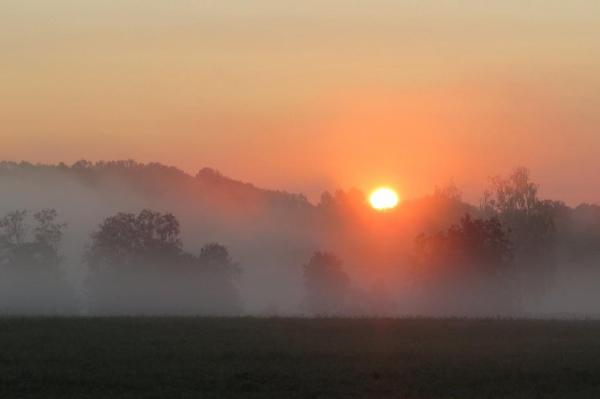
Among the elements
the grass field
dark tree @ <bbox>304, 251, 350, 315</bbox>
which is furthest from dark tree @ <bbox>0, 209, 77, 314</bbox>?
the grass field

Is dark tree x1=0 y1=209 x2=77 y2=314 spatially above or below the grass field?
above

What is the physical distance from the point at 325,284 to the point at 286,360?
60.0 metres

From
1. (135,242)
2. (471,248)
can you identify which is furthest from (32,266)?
(471,248)

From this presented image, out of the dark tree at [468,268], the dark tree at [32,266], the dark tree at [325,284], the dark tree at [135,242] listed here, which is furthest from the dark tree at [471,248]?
the dark tree at [32,266]

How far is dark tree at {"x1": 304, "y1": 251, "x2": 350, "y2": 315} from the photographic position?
8975 centimetres

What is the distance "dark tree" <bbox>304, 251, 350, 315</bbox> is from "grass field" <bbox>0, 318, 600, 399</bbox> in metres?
47.3

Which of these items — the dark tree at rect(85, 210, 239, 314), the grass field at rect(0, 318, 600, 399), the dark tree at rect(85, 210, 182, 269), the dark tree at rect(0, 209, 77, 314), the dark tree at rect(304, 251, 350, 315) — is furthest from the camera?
the dark tree at rect(304, 251, 350, 315)

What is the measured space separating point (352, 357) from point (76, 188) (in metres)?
131

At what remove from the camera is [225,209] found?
537ft

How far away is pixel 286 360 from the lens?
31.6 metres

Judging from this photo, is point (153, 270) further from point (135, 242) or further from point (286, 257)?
point (286, 257)

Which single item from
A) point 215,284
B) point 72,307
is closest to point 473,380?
point 72,307

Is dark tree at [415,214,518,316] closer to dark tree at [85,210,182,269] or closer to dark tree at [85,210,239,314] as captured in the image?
dark tree at [85,210,239,314]

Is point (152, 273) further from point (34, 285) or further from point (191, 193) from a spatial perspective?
point (191, 193)
